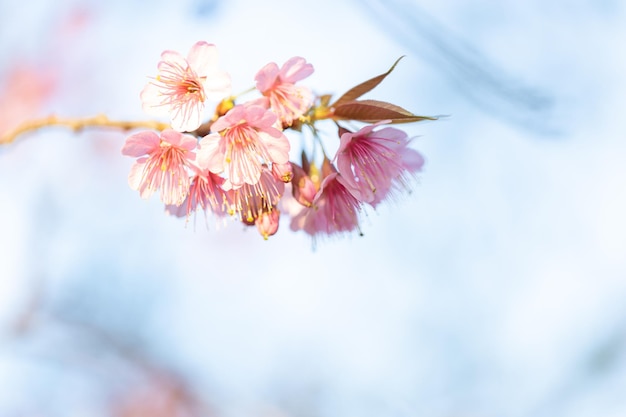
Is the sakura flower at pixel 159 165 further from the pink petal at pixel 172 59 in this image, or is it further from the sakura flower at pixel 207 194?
the pink petal at pixel 172 59

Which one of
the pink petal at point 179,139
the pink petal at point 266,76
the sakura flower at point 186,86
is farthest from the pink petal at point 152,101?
the pink petal at point 266,76

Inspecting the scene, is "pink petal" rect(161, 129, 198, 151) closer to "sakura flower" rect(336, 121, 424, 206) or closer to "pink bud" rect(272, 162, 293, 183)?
"pink bud" rect(272, 162, 293, 183)

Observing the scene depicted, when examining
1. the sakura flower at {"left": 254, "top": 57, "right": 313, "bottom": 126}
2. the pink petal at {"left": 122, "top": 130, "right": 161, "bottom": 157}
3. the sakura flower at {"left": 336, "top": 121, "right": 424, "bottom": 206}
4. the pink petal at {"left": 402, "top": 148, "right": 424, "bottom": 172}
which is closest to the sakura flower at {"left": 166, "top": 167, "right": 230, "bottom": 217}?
the pink petal at {"left": 122, "top": 130, "right": 161, "bottom": 157}

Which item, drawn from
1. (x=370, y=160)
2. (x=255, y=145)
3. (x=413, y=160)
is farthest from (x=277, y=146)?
(x=413, y=160)

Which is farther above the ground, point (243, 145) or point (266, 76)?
point (266, 76)

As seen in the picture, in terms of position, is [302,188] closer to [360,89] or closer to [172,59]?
[360,89]

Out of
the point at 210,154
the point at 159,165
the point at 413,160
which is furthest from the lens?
the point at 413,160

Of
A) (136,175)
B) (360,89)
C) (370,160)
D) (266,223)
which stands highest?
(360,89)
